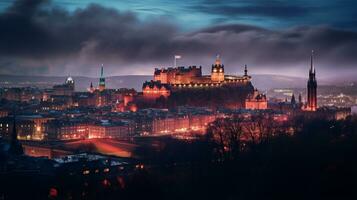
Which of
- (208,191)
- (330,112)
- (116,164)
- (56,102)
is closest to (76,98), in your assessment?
(56,102)

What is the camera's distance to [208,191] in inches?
545

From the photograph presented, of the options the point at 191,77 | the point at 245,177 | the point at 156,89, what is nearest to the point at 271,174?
the point at 245,177

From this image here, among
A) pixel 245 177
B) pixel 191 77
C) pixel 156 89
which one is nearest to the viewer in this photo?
pixel 245 177

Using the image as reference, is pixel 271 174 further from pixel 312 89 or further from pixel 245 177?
pixel 312 89

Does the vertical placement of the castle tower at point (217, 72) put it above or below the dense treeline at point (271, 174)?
above

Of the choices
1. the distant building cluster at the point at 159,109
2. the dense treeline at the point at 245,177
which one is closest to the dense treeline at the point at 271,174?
the dense treeline at the point at 245,177

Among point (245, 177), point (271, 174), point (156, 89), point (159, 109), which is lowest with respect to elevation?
point (245, 177)

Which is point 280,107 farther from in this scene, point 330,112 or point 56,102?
point 56,102

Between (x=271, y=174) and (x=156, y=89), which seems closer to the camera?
(x=271, y=174)

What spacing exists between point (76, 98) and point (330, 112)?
2459cm

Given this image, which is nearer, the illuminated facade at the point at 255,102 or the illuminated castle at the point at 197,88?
the illuminated castle at the point at 197,88

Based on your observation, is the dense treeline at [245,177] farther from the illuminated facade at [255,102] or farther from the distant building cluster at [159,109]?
the illuminated facade at [255,102]

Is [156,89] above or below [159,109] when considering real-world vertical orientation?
above

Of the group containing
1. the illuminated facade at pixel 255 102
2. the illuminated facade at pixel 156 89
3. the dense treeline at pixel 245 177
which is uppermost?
the illuminated facade at pixel 156 89
